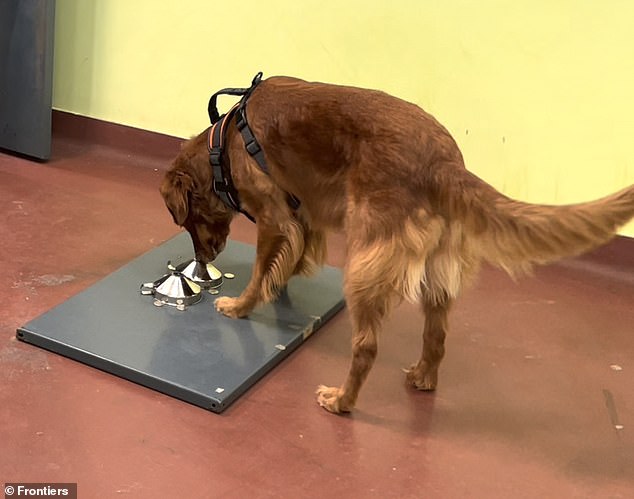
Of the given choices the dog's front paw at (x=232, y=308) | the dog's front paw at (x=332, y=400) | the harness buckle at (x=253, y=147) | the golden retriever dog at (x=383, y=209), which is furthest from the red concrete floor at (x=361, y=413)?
the harness buckle at (x=253, y=147)

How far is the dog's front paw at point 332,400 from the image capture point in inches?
93.4

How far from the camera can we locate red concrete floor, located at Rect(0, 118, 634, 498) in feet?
6.96

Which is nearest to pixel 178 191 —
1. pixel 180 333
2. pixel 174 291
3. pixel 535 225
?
pixel 174 291

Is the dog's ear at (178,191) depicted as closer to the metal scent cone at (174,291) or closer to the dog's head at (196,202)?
the dog's head at (196,202)

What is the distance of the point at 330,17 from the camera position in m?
3.47

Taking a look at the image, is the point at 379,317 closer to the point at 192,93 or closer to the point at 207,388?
the point at 207,388

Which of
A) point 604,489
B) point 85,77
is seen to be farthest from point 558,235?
point 85,77

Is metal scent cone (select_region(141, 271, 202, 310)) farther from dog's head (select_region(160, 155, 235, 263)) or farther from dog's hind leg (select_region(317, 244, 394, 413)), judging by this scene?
dog's hind leg (select_region(317, 244, 394, 413))

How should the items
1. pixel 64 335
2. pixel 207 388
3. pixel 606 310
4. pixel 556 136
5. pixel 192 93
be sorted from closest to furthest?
1. pixel 207 388
2. pixel 64 335
3. pixel 606 310
4. pixel 556 136
5. pixel 192 93

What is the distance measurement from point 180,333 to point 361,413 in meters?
0.62

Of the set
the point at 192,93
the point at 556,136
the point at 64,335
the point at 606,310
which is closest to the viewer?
the point at 64,335

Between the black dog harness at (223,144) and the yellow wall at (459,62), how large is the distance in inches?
37.1

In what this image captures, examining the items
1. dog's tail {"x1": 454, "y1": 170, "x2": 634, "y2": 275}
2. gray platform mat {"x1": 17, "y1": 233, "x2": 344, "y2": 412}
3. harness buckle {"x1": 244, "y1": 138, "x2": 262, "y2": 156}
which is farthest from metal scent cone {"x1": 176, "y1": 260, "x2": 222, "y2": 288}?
dog's tail {"x1": 454, "y1": 170, "x2": 634, "y2": 275}

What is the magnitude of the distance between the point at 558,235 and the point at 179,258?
1515 millimetres
